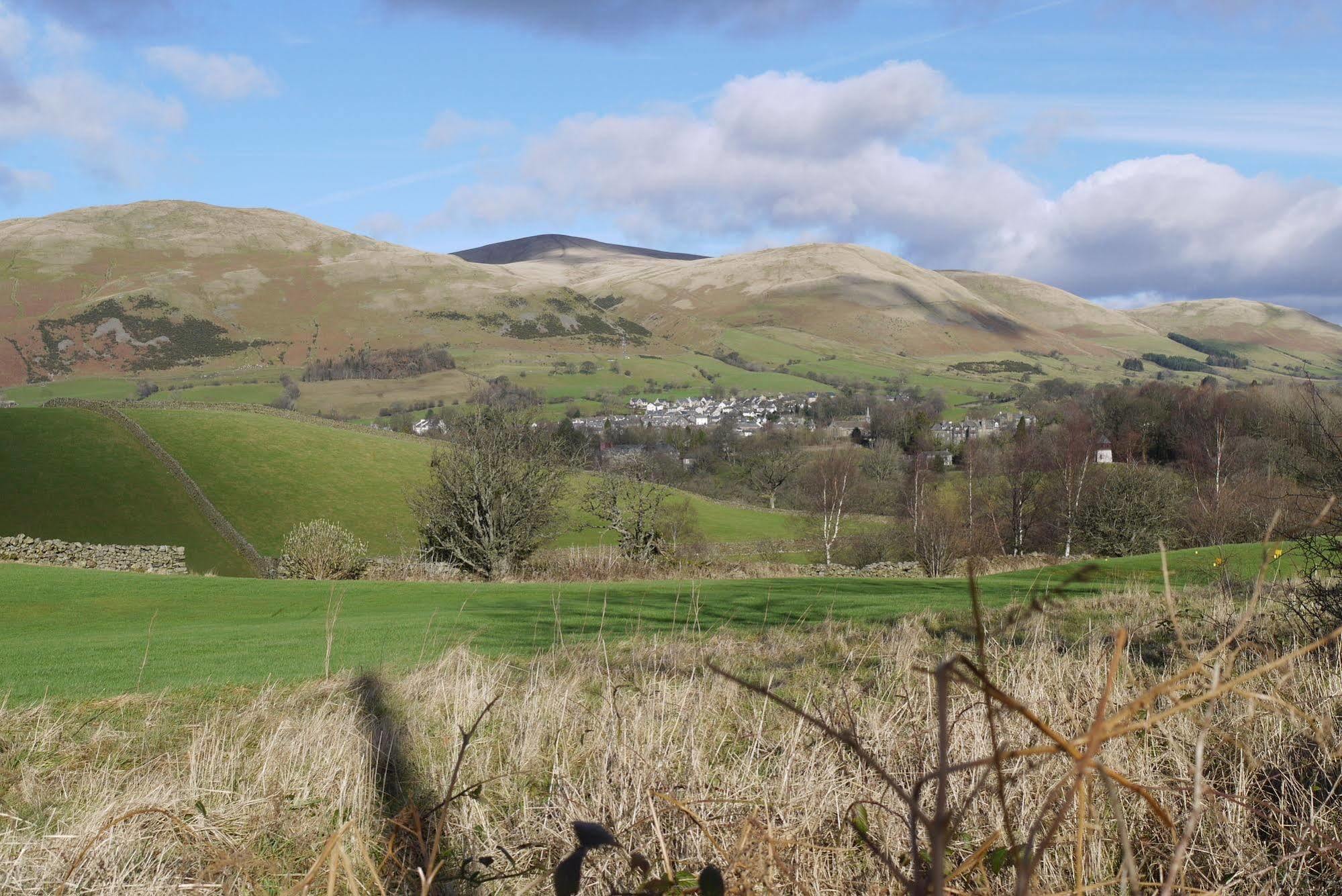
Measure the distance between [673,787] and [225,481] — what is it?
167 ft

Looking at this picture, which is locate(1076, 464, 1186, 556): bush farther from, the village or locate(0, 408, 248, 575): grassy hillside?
locate(0, 408, 248, 575): grassy hillside

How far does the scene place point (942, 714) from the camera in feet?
3.10

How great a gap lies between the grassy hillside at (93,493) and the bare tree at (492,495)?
12.8m

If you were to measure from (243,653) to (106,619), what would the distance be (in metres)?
9.97

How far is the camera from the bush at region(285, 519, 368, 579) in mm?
31328

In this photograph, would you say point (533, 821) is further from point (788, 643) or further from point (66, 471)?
point (66, 471)

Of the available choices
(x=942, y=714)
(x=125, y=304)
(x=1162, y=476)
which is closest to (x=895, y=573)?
(x=1162, y=476)

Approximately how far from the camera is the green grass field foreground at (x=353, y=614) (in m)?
10.5

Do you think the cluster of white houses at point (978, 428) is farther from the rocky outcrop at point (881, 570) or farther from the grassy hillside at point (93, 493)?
the grassy hillside at point (93, 493)

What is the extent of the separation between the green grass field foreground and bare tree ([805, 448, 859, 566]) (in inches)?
Result: 1196

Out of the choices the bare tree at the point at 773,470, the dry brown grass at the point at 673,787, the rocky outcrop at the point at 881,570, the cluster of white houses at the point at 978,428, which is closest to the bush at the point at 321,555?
the rocky outcrop at the point at 881,570

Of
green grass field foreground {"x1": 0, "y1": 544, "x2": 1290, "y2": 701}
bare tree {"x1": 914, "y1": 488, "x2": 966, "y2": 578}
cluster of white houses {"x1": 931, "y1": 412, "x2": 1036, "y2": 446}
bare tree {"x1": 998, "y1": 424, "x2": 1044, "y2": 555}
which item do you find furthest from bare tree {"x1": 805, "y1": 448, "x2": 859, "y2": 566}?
green grass field foreground {"x1": 0, "y1": 544, "x2": 1290, "y2": 701}

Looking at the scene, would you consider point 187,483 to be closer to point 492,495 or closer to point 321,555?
point 321,555

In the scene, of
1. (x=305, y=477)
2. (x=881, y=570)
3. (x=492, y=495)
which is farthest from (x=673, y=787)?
(x=305, y=477)
